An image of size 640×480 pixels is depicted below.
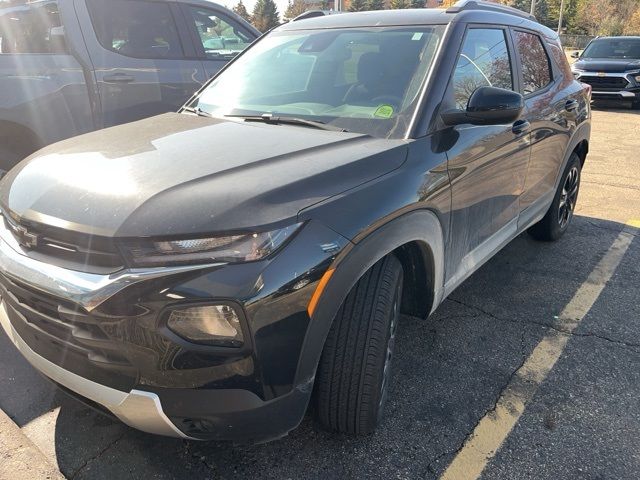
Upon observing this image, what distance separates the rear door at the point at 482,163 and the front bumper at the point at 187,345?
1027mm

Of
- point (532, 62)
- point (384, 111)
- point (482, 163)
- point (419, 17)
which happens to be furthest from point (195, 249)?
point (532, 62)

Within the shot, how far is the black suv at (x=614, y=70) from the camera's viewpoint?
12.9 metres

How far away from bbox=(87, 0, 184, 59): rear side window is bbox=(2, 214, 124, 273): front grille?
9.91 ft

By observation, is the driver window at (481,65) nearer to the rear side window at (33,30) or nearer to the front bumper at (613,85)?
the rear side window at (33,30)

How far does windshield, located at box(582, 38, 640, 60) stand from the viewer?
13.8m

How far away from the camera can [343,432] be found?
7.54 ft

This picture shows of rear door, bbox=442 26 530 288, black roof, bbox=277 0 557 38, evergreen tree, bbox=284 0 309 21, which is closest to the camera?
rear door, bbox=442 26 530 288

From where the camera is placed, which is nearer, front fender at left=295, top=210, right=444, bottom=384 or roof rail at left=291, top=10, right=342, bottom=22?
front fender at left=295, top=210, right=444, bottom=384

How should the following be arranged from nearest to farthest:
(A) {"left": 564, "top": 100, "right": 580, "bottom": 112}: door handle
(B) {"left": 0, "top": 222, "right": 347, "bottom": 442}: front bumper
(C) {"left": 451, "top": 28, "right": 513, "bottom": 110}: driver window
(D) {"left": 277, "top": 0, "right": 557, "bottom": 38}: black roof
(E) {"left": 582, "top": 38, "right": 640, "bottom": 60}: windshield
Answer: (B) {"left": 0, "top": 222, "right": 347, "bottom": 442}: front bumper, (C) {"left": 451, "top": 28, "right": 513, "bottom": 110}: driver window, (D) {"left": 277, "top": 0, "right": 557, "bottom": 38}: black roof, (A) {"left": 564, "top": 100, "right": 580, "bottom": 112}: door handle, (E) {"left": 582, "top": 38, "right": 640, "bottom": 60}: windshield

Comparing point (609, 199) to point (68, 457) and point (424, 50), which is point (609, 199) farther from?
point (68, 457)

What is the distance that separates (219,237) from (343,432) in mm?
1098

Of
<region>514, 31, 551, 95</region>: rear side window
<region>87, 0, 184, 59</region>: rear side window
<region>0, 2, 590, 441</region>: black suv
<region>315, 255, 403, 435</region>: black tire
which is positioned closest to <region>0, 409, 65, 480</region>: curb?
<region>0, 2, 590, 441</region>: black suv

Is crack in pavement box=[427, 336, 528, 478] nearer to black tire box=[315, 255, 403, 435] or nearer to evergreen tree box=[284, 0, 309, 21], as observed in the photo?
black tire box=[315, 255, 403, 435]

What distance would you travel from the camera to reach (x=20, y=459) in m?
2.23
